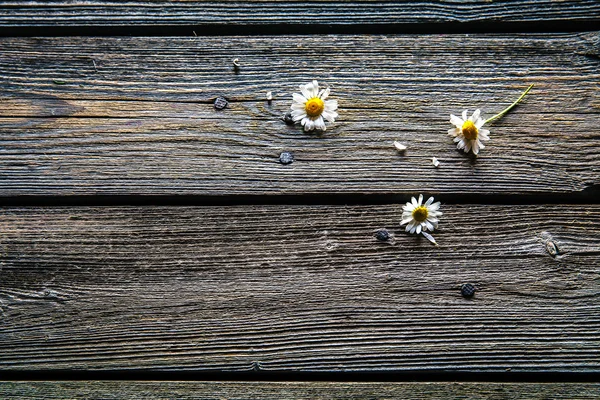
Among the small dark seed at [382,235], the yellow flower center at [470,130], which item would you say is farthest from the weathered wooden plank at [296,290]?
the yellow flower center at [470,130]

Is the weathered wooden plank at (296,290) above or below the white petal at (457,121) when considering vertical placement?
below

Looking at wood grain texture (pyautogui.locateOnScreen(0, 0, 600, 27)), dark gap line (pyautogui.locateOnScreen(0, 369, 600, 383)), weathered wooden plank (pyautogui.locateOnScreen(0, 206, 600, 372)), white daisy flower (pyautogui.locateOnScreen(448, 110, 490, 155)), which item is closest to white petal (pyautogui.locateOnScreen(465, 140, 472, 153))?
white daisy flower (pyautogui.locateOnScreen(448, 110, 490, 155))

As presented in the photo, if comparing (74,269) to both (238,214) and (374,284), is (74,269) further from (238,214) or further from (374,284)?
(374,284)

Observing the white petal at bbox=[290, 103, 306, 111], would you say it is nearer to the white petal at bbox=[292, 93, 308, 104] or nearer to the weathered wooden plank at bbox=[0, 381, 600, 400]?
the white petal at bbox=[292, 93, 308, 104]

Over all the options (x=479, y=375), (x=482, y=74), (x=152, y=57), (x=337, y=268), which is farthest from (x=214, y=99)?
(x=479, y=375)

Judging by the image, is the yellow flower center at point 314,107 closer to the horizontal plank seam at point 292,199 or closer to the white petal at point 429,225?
Answer: the horizontal plank seam at point 292,199
